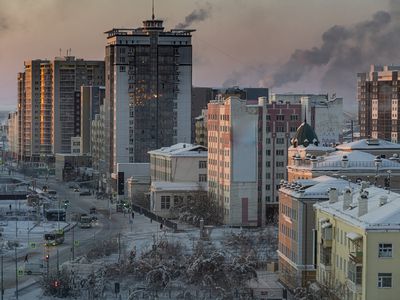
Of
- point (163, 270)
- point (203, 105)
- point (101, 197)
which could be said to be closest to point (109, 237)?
point (163, 270)

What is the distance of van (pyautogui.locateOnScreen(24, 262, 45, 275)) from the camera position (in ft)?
153

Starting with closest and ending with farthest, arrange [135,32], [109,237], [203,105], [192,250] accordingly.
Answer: [192,250]
[109,237]
[135,32]
[203,105]

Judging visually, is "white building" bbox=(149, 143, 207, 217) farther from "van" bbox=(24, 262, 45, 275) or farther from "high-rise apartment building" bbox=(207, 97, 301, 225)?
"van" bbox=(24, 262, 45, 275)

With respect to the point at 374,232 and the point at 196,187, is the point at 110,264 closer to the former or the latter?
the point at 374,232

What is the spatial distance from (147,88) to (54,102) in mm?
51512

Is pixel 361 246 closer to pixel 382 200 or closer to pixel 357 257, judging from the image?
pixel 357 257

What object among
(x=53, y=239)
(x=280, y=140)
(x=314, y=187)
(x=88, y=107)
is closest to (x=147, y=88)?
(x=280, y=140)

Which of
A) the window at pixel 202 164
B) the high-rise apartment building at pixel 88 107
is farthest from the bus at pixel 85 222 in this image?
the high-rise apartment building at pixel 88 107

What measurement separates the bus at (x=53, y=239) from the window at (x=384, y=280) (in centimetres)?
2493

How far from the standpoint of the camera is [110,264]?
153 feet

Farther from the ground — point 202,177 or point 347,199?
point 347,199

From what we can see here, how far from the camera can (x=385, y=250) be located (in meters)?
33.4

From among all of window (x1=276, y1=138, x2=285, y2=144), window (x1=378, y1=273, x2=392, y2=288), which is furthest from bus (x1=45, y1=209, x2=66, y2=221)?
window (x1=378, y1=273, x2=392, y2=288)

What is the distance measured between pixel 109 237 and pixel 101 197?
26.0 meters
